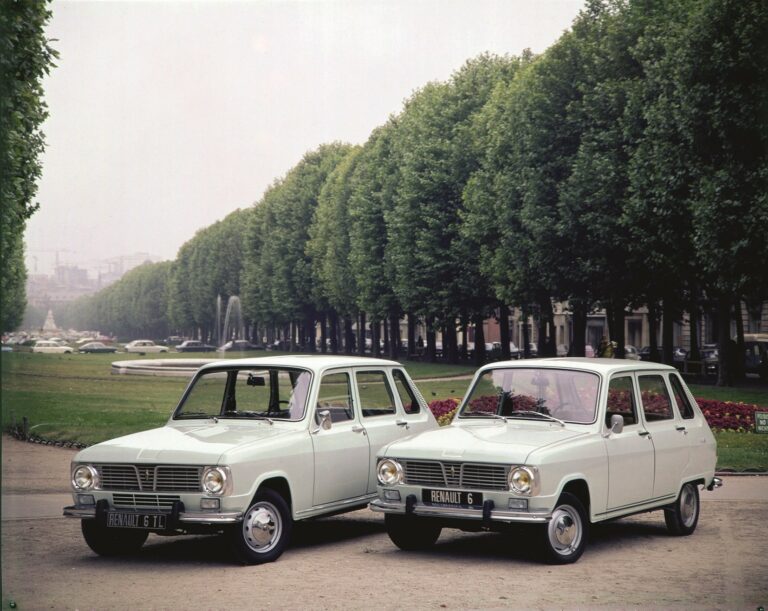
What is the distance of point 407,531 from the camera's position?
11852 mm

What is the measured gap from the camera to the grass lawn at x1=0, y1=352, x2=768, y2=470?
786 inches

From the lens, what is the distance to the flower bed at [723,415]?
24094mm

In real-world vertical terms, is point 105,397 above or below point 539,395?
below

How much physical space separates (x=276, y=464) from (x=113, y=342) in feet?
209

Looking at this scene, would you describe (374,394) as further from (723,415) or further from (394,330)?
(394,330)

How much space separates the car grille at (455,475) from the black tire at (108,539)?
8.14 feet

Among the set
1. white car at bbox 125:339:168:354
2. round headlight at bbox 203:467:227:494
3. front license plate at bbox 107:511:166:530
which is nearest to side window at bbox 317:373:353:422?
round headlight at bbox 203:467:227:494

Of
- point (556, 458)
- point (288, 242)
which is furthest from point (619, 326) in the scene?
point (556, 458)

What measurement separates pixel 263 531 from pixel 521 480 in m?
2.29

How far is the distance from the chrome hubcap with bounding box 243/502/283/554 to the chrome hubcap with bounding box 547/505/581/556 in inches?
94.2

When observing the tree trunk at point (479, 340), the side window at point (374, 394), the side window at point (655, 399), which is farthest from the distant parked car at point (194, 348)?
the side window at point (655, 399)

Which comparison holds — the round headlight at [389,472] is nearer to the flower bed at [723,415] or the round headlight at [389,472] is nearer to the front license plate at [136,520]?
the front license plate at [136,520]

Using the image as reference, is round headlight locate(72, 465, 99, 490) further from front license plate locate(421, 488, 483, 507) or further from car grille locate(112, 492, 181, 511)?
front license plate locate(421, 488, 483, 507)

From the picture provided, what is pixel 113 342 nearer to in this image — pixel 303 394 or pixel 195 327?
pixel 195 327
